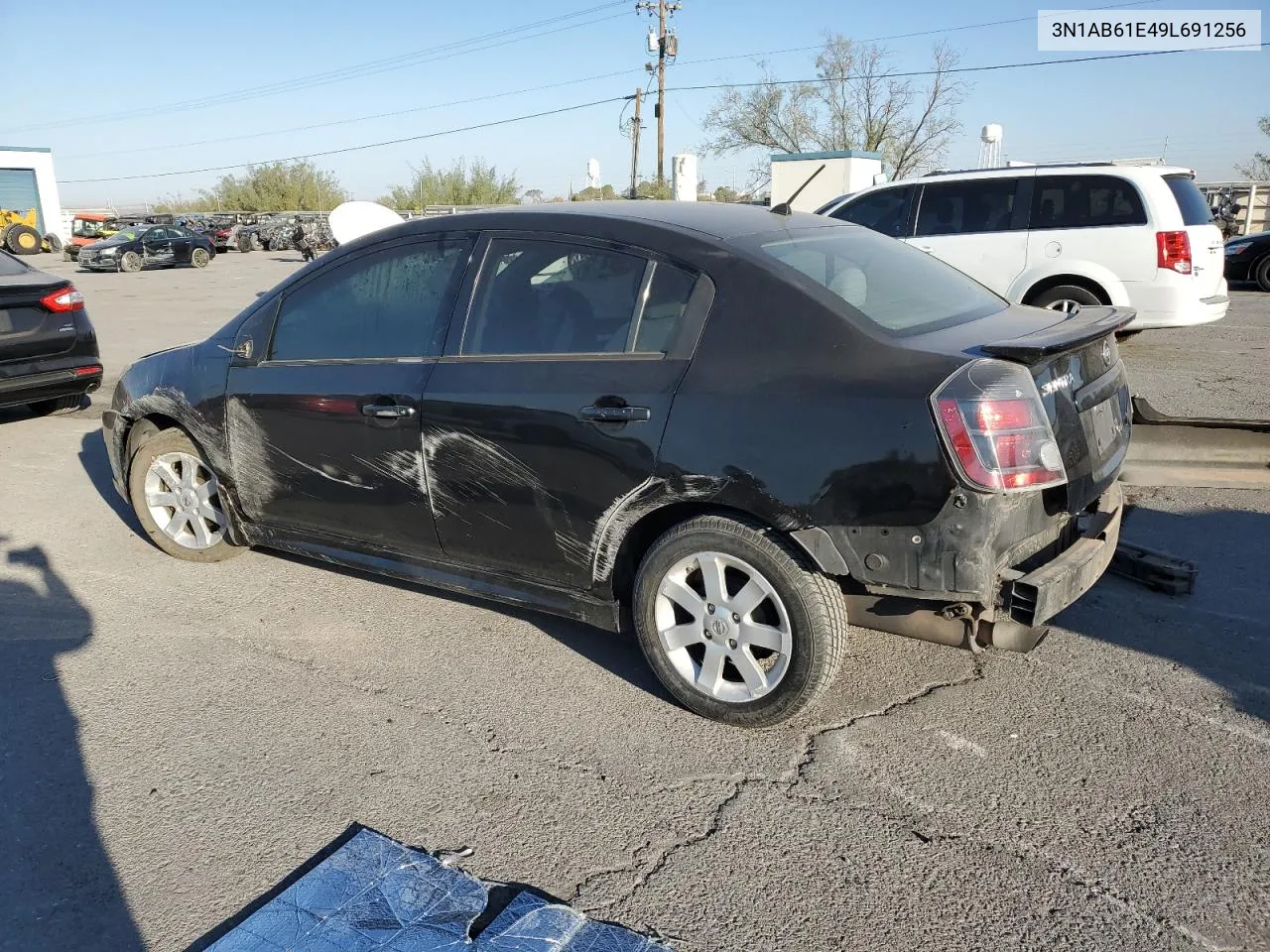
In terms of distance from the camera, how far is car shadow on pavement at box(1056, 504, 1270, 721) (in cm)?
369

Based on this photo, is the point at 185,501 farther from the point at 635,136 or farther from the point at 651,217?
the point at 635,136

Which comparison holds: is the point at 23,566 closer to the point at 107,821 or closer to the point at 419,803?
the point at 107,821

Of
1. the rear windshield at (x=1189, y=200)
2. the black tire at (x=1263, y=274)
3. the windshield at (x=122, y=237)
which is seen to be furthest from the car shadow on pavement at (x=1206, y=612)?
the windshield at (x=122, y=237)

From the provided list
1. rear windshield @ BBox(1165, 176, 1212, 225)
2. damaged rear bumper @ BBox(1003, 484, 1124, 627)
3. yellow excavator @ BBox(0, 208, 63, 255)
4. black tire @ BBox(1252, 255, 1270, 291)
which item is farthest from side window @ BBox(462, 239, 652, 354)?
yellow excavator @ BBox(0, 208, 63, 255)

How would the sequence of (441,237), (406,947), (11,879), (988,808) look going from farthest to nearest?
(441,237) < (988,808) < (11,879) < (406,947)

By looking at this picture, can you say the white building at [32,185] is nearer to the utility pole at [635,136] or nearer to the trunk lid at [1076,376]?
the utility pole at [635,136]

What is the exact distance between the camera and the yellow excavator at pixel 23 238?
126ft

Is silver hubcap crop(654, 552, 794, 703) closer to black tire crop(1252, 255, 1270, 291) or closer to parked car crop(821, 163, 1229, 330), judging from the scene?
parked car crop(821, 163, 1229, 330)

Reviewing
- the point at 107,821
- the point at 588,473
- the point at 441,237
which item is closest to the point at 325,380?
the point at 441,237

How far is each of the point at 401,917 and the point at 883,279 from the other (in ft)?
8.79

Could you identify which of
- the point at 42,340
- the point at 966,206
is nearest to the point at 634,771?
the point at 42,340

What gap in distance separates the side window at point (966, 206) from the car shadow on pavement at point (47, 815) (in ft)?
28.9

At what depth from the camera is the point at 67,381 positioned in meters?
8.22

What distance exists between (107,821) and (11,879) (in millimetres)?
296
